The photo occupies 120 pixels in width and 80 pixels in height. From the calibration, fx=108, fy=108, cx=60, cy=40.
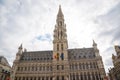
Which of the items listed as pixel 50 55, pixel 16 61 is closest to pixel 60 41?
pixel 50 55

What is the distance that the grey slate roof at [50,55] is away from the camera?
59.2 m

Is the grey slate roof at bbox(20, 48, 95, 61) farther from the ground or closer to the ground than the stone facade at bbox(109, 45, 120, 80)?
farther from the ground

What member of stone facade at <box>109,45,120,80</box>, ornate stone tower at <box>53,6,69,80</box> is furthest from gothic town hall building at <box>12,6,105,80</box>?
stone facade at <box>109,45,120,80</box>

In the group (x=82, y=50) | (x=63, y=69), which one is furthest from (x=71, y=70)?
(x=82, y=50)

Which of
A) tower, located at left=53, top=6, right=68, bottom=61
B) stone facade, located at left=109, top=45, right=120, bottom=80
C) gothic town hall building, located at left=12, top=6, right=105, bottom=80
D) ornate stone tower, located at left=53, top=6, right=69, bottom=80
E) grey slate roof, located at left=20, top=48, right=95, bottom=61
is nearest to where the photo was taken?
stone facade, located at left=109, top=45, right=120, bottom=80

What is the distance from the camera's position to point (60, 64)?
55.7m

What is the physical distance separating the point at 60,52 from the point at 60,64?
6.49m

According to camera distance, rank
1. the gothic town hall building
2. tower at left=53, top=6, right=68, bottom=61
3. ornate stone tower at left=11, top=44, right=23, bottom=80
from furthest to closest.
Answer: ornate stone tower at left=11, top=44, right=23, bottom=80
tower at left=53, top=6, right=68, bottom=61
the gothic town hall building

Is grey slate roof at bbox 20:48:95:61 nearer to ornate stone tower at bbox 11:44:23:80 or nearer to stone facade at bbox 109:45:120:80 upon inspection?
ornate stone tower at bbox 11:44:23:80

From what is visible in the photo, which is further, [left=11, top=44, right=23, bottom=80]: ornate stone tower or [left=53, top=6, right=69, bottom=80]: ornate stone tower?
[left=11, top=44, right=23, bottom=80]: ornate stone tower

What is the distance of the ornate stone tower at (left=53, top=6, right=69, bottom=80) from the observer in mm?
53500

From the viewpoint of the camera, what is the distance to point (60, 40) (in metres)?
61.6

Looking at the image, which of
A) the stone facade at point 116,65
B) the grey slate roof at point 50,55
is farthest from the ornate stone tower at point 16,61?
the stone facade at point 116,65

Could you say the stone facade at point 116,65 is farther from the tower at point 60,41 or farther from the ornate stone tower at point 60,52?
the tower at point 60,41
